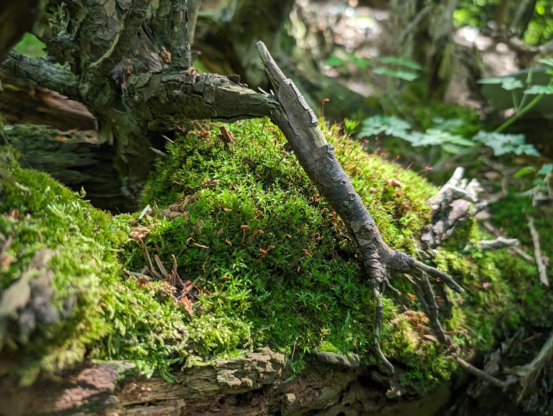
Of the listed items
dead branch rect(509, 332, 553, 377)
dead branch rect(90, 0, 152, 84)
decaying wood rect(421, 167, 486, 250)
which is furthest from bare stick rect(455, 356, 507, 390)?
dead branch rect(90, 0, 152, 84)

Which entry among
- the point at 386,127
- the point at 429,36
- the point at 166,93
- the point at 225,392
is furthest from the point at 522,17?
the point at 225,392

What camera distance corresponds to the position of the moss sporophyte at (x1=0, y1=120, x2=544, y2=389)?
1870mm

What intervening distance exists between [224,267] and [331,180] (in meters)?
0.95

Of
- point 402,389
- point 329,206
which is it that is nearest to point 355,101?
point 329,206

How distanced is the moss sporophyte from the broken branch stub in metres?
0.17

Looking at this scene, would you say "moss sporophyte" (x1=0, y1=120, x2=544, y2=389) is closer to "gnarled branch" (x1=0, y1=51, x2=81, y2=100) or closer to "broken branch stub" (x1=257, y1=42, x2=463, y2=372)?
"broken branch stub" (x1=257, y1=42, x2=463, y2=372)

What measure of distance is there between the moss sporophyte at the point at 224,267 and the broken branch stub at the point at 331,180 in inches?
6.7

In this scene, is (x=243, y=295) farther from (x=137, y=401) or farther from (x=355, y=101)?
(x=355, y=101)

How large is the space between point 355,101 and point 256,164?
3703 mm

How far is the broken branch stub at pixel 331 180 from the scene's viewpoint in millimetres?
2736

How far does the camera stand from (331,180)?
279cm

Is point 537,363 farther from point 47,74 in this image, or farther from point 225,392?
point 47,74

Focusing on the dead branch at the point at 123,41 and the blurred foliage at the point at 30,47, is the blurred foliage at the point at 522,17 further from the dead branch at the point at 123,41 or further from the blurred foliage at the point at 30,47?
the blurred foliage at the point at 30,47

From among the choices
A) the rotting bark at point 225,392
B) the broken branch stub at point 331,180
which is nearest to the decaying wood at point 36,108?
the broken branch stub at point 331,180
